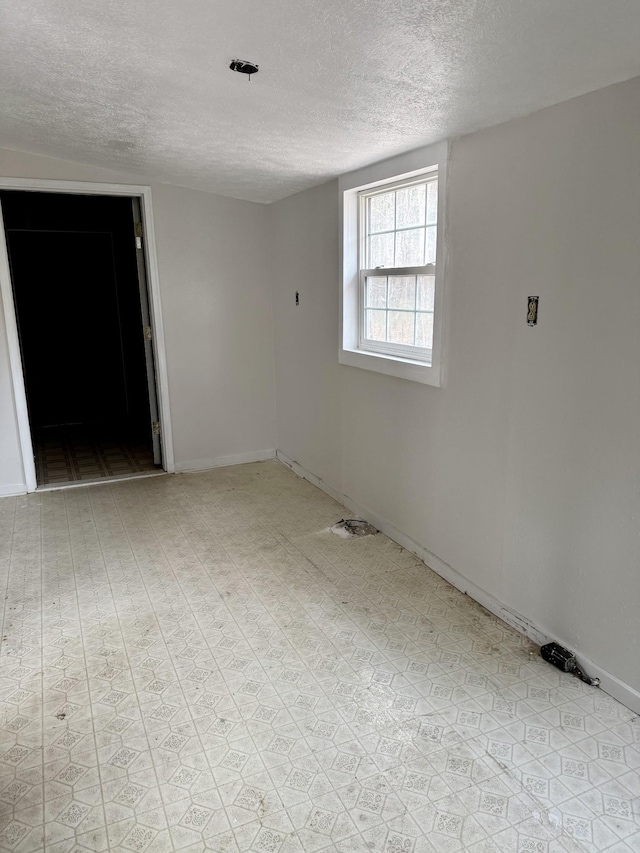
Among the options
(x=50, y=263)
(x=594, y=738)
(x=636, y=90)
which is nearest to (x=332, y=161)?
(x=636, y=90)

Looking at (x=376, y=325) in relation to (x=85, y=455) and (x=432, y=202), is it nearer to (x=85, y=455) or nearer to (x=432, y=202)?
(x=432, y=202)

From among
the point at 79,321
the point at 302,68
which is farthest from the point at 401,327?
the point at 79,321

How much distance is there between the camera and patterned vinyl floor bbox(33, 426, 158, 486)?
4562mm

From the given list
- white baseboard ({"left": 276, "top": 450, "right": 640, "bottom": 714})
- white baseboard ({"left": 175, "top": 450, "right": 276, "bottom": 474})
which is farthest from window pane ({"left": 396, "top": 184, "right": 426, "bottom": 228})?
white baseboard ({"left": 175, "top": 450, "right": 276, "bottom": 474})

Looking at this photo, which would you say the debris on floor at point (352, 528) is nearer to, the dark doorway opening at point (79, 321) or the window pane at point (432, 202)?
the window pane at point (432, 202)

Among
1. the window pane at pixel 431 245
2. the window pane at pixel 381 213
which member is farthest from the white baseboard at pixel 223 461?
the window pane at pixel 431 245

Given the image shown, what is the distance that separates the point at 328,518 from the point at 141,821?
7.21ft

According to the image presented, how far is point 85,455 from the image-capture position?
16.5 ft

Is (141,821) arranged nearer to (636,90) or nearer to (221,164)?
(636,90)

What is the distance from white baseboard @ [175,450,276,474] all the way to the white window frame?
1.60 meters

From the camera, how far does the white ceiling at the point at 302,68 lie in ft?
5.05

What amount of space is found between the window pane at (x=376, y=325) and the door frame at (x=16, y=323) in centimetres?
176

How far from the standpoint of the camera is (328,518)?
144 inches

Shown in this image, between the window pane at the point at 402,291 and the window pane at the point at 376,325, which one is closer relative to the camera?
the window pane at the point at 402,291
